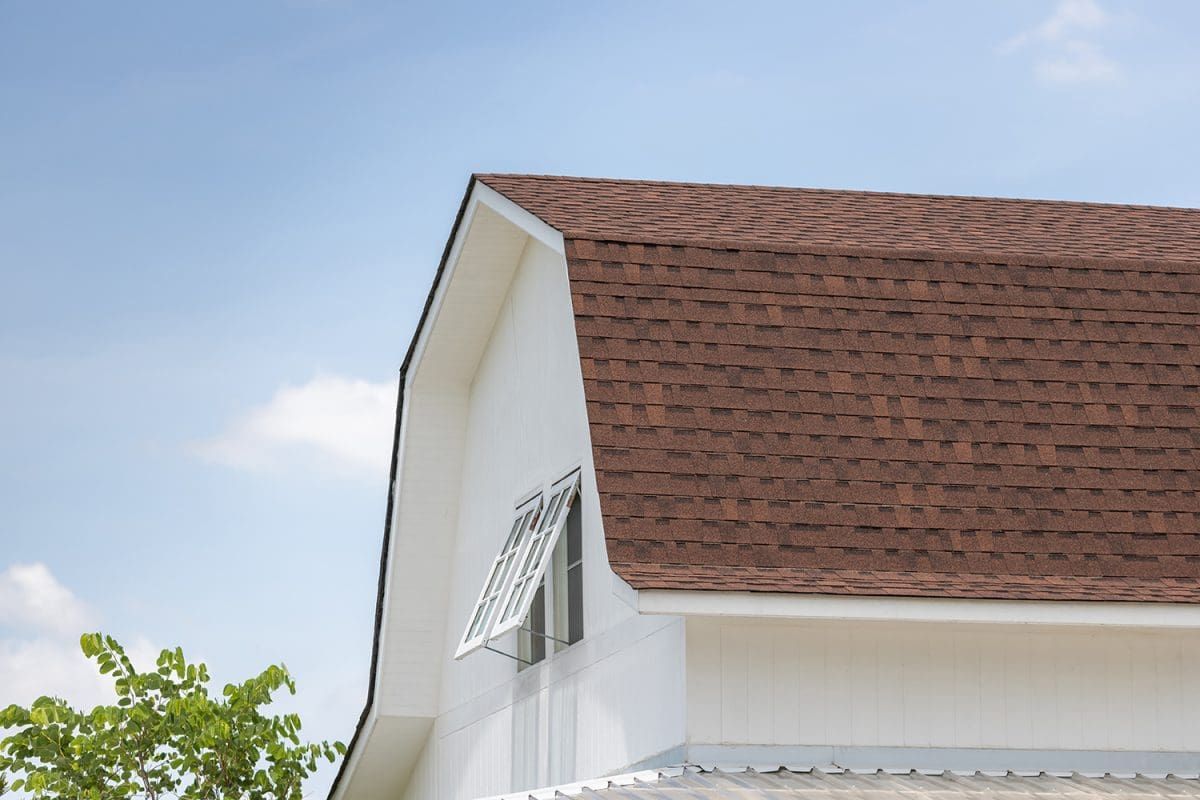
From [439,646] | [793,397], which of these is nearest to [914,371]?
[793,397]

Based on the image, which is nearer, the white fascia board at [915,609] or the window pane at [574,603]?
the white fascia board at [915,609]

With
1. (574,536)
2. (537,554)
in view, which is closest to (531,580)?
(537,554)

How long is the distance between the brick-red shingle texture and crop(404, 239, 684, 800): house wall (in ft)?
2.55

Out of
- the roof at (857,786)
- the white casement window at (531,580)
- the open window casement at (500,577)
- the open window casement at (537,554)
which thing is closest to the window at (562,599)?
the white casement window at (531,580)

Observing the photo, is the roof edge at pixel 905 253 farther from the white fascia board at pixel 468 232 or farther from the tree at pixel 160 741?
the tree at pixel 160 741

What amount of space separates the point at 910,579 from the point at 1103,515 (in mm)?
1573

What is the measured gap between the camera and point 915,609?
9922 millimetres

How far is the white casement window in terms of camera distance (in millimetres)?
12273

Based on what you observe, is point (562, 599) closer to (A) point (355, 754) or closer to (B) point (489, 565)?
(B) point (489, 565)

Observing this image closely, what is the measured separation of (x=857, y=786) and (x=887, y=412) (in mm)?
2587

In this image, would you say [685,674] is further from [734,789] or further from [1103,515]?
[1103,515]

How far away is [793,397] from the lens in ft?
36.2

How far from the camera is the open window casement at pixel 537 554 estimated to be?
1203 cm

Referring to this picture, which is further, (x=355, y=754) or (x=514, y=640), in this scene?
(x=355, y=754)
